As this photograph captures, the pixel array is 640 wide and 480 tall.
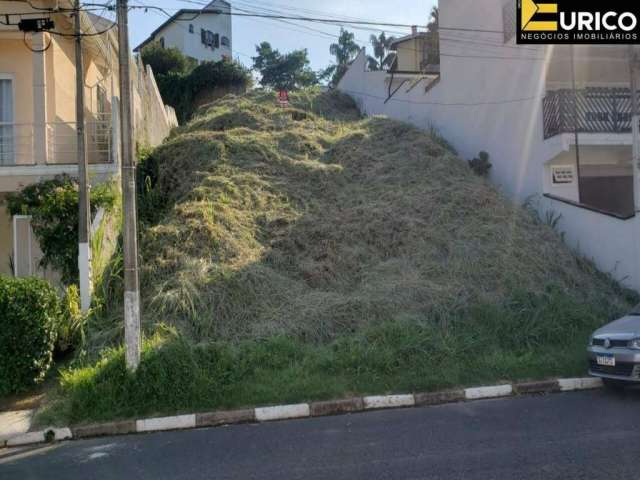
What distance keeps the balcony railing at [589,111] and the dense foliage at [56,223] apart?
10001 mm

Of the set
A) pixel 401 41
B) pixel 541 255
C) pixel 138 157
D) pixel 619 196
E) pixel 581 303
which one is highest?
pixel 401 41

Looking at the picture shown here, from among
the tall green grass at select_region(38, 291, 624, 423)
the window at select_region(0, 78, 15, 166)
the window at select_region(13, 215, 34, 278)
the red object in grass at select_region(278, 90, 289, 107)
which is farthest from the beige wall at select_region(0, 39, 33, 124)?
the red object in grass at select_region(278, 90, 289, 107)

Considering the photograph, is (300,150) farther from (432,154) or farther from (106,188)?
(106,188)

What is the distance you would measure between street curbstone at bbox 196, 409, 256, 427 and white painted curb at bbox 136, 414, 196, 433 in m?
0.09

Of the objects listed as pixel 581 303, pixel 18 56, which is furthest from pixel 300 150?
pixel 581 303

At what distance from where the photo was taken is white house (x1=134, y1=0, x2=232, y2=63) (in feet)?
125

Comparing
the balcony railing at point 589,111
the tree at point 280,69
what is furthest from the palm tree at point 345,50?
the balcony railing at point 589,111

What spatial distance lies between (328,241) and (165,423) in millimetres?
5370

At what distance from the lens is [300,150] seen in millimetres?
15047

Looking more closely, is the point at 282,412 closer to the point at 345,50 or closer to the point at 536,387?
the point at 536,387

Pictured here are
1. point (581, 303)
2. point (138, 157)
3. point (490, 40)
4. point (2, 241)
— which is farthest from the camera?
point (490, 40)

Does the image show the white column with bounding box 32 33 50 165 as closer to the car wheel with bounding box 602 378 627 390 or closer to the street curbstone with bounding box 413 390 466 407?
the street curbstone with bounding box 413 390 466 407

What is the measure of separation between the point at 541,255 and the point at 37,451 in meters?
8.88

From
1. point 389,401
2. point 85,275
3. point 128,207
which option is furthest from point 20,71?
point 389,401
